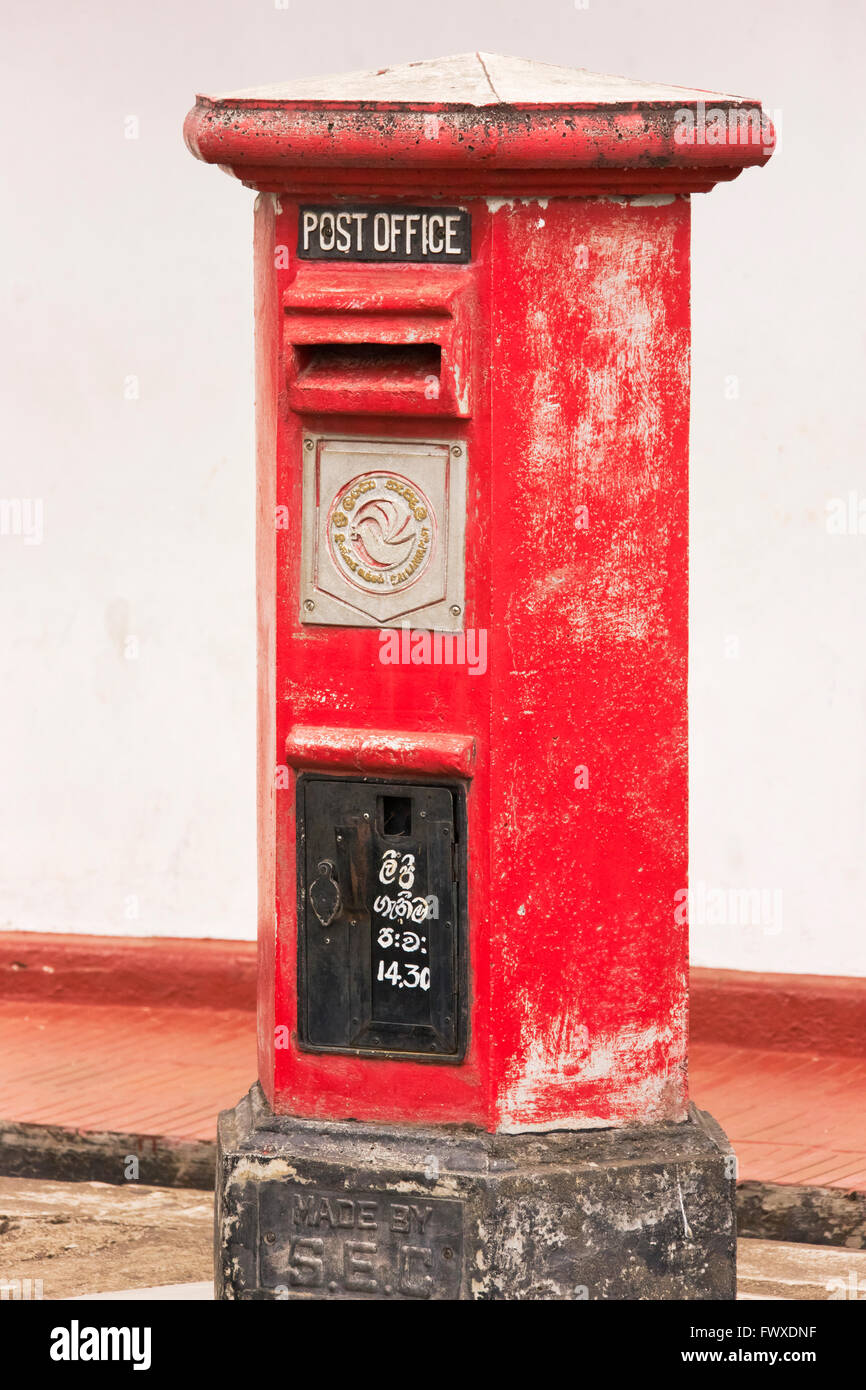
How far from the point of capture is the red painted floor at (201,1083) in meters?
5.69

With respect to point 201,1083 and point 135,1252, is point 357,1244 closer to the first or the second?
point 135,1252

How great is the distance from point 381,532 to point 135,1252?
2.18 meters

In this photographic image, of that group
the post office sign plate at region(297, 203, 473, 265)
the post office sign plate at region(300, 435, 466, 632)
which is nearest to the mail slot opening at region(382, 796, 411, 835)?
the post office sign plate at region(300, 435, 466, 632)

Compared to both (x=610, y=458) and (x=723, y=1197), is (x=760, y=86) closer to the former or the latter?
(x=610, y=458)

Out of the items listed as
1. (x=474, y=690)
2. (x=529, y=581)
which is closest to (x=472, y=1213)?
(x=474, y=690)

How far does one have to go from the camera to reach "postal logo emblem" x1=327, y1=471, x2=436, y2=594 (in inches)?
165

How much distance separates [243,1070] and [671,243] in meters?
3.18

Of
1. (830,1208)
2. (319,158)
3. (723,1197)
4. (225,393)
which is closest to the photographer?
(319,158)

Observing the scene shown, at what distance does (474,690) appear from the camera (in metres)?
4.20

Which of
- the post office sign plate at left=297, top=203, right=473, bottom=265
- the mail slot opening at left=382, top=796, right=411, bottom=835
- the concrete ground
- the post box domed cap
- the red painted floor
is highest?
the post box domed cap

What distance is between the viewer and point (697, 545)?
641 cm

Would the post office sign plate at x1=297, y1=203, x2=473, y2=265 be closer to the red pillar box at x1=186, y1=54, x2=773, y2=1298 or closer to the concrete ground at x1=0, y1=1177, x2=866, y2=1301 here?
the red pillar box at x1=186, y1=54, x2=773, y2=1298

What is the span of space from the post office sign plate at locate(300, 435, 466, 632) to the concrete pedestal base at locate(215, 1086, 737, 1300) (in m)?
1.09
